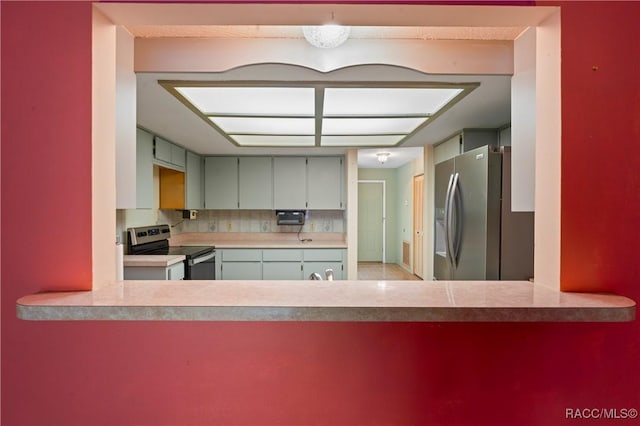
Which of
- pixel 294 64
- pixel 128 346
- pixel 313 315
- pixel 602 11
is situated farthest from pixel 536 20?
pixel 128 346

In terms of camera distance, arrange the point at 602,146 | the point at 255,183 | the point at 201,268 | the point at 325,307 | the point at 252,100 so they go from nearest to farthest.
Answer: the point at 325,307 < the point at 602,146 < the point at 252,100 < the point at 201,268 < the point at 255,183

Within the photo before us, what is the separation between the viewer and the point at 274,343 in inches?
36.0

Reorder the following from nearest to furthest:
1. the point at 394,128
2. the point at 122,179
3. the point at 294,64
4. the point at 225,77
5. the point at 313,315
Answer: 1. the point at 313,315
2. the point at 122,179
3. the point at 294,64
4. the point at 225,77
5. the point at 394,128

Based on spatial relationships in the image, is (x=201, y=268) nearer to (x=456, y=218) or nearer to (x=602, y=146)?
(x=456, y=218)

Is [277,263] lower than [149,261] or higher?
lower

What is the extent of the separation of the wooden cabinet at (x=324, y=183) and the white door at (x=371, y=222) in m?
2.76

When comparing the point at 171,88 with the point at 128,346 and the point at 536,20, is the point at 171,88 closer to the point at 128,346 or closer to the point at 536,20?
the point at 128,346

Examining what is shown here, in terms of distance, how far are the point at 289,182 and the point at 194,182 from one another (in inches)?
50.4

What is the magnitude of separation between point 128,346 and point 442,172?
233 centimetres

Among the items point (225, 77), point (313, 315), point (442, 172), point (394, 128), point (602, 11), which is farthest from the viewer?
point (394, 128)

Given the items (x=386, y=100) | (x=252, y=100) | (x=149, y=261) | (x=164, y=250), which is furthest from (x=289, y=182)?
(x=386, y=100)

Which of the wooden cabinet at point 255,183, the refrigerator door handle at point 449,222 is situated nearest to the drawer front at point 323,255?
the wooden cabinet at point 255,183

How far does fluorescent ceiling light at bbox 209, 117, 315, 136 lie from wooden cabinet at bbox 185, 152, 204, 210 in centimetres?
132

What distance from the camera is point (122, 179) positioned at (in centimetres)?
112
